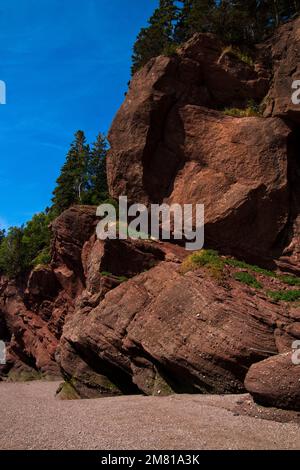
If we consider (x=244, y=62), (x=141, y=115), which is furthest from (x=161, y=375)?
(x=244, y=62)

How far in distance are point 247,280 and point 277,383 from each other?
20.8 feet

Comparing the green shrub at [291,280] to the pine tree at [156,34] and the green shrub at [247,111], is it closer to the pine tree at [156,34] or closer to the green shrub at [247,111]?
the green shrub at [247,111]

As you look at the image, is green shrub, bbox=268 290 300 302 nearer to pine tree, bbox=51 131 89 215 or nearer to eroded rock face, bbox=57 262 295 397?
eroded rock face, bbox=57 262 295 397

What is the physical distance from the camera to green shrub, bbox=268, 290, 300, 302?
47.8 feet

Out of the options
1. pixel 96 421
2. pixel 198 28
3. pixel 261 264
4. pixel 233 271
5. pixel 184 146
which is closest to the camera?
pixel 96 421

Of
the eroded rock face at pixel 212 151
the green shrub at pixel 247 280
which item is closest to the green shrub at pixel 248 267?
the eroded rock face at pixel 212 151

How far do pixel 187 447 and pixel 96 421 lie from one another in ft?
11.7

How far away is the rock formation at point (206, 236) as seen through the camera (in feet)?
43.3

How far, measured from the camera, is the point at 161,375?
1434 centimetres

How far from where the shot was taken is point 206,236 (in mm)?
18047

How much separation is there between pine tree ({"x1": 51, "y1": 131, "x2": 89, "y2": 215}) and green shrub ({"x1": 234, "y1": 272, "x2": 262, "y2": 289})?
85.7 feet

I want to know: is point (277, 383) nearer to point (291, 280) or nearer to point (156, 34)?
point (291, 280)

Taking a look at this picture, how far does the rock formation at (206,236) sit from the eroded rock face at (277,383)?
75.7 inches
